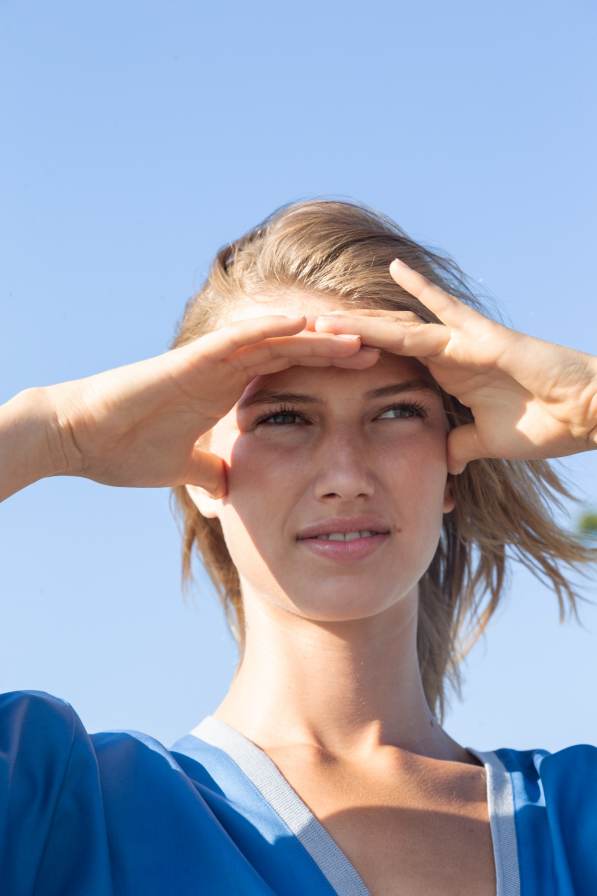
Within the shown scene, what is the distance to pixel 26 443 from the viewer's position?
2.95 m

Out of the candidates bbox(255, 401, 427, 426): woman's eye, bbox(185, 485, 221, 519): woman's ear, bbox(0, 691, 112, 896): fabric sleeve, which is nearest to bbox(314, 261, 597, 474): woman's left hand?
bbox(255, 401, 427, 426): woman's eye

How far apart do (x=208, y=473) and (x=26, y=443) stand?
18.5 inches

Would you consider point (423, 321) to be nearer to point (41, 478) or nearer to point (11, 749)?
point (41, 478)

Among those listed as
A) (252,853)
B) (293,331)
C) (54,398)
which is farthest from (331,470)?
(252,853)

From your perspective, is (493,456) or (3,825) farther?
(493,456)

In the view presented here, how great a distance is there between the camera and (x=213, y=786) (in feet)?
10.4

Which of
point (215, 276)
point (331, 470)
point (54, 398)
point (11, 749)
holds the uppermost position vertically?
point (215, 276)

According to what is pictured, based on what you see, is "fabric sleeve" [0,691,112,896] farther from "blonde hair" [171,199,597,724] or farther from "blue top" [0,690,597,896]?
"blonde hair" [171,199,597,724]

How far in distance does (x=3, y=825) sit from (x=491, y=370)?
1.30 metres

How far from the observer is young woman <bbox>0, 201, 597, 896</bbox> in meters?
2.92

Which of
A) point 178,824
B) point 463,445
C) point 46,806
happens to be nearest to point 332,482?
point 463,445

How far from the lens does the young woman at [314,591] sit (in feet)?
9.57

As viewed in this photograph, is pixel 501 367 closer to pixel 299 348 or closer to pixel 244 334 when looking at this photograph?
pixel 299 348

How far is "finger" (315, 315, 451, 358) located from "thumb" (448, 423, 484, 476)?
268 mm
